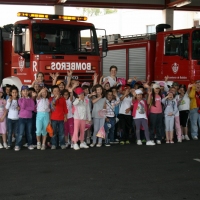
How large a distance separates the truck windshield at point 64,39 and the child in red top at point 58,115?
1.94 meters

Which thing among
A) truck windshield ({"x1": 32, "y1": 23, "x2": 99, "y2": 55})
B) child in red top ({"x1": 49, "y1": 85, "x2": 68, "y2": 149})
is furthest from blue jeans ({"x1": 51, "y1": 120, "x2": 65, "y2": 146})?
truck windshield ({"x1": 32, "y1": 23, "x2": 99, "y2": 55})

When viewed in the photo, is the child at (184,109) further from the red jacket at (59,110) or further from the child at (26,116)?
the child at (26,116)

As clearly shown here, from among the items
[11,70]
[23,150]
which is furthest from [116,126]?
[11,70]

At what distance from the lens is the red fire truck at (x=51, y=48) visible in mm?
12016

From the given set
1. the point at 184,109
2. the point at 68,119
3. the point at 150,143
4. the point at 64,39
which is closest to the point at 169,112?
the point at 184,109

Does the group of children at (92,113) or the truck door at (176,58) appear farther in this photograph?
the truck door at (176,58)

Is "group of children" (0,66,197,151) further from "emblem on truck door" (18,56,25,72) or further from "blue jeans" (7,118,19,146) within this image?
"emblem on truck door" (18,56,25,72)

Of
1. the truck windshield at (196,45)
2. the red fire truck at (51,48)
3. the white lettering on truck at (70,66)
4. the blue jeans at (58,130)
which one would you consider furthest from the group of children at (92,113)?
the truck windshield at (196,45)

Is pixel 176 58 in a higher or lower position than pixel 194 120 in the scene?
higher

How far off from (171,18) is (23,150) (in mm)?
19002

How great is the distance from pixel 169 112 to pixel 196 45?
3454 millimetres

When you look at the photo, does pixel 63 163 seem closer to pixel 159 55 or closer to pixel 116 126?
pixel 116 126

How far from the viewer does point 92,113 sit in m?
11.1

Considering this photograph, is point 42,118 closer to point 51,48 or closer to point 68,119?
point 68,119
